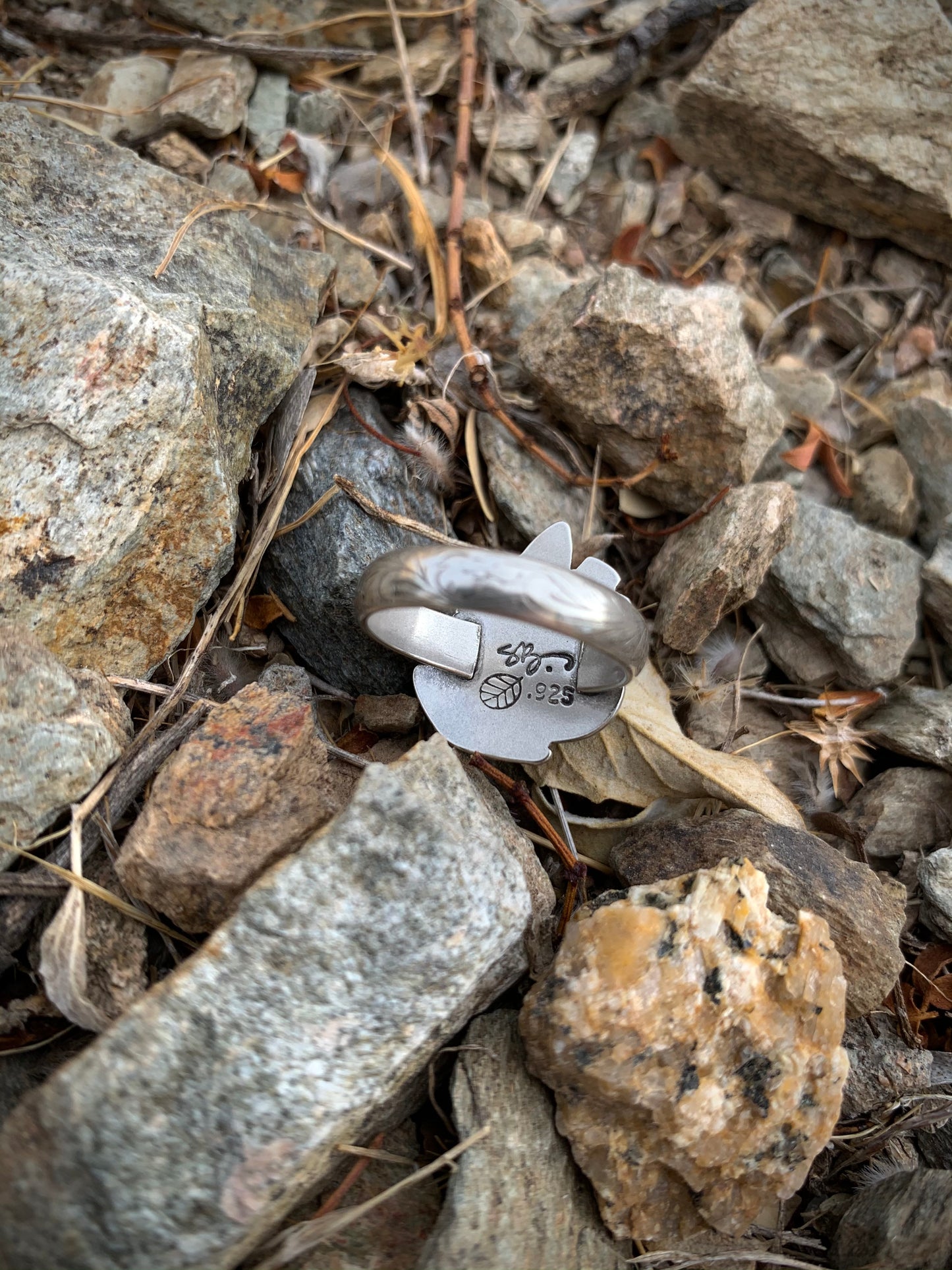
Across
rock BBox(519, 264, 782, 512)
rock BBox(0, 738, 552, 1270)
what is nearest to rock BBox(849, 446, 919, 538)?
rock BBox(519, 264, 782, 512)

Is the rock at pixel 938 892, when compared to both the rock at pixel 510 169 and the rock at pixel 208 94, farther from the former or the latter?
the rock at pixel 208 94

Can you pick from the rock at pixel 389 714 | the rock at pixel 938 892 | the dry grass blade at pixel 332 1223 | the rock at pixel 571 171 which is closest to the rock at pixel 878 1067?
the rock at pixel 938 892

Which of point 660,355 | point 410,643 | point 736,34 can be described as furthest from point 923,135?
point 410,643

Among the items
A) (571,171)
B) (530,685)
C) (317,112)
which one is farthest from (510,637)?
(317,112)

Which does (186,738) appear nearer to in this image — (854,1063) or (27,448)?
(27,448)

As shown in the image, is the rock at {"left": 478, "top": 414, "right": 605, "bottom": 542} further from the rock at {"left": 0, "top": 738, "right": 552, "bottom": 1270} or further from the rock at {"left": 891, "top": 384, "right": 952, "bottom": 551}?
the rock at {"left": 891, "top": 384, "right": 952, "bottom": 551}

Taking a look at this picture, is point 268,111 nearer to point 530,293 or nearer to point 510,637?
point 530,293
